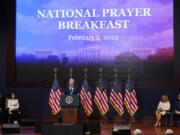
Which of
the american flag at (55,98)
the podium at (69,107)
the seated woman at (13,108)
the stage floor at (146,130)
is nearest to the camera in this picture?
the stage floor at (146,130)

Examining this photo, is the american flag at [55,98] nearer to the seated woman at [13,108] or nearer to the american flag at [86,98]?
the american flag at [86,98]

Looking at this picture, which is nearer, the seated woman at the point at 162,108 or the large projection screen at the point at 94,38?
the seated woman at the point at 162,108

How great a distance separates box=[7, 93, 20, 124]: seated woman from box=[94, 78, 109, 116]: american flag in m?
2.46

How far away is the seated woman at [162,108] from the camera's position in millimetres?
12273

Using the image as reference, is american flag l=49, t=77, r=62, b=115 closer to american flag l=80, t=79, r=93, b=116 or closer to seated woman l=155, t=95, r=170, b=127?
american flag l=80, t=79, r=93, b=116

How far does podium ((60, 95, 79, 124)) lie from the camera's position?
10.8m

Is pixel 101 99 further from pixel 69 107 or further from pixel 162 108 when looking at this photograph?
pixel 69 107

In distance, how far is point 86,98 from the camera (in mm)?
12961

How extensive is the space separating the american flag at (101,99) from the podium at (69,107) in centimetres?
220

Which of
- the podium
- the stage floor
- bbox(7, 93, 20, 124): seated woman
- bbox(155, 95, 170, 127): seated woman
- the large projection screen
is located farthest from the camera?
the large projection screen

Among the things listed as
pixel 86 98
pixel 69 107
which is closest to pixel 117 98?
pixel 86 98

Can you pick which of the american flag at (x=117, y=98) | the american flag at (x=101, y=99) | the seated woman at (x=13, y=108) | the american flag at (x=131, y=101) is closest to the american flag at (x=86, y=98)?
the american flag at (x=101, y=99)

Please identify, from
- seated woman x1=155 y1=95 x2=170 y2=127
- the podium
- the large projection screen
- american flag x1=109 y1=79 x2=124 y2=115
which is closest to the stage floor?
seated woman x1=155 y1=95 x2=170 y2=127

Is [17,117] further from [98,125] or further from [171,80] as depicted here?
[171,80]
